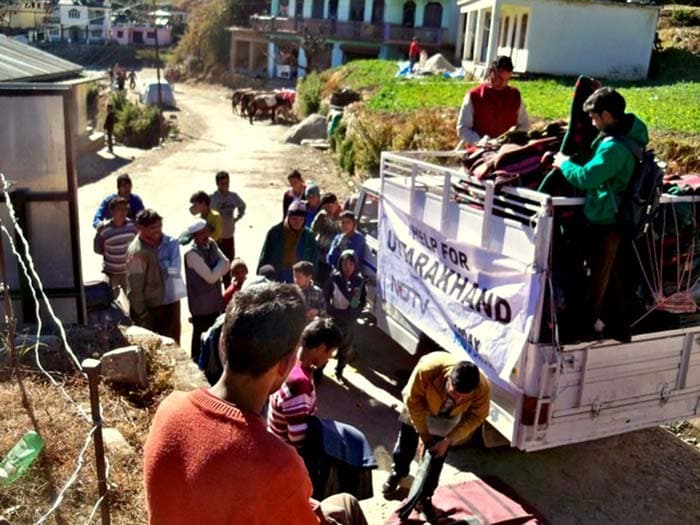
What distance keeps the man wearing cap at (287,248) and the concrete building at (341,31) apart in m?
39.6

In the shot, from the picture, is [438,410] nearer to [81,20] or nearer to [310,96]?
[310,96]

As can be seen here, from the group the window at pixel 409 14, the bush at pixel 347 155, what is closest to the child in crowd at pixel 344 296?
the bush at pixel 347 155

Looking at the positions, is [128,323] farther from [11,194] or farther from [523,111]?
[523,111]

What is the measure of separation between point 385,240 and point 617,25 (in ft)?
81.0

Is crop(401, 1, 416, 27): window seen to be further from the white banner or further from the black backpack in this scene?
the black backpack

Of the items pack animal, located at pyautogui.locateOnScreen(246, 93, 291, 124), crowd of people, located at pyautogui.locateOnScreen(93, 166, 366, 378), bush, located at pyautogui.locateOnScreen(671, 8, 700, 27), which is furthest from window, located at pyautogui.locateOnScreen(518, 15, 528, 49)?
crowd of people, located at pyautogui.locateOnScreen(93, 166, 366, 378)

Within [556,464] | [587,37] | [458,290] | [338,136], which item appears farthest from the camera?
[587,37]

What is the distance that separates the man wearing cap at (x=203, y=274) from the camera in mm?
6508

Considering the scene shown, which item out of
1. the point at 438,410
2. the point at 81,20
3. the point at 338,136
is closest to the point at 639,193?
the point at 438,410

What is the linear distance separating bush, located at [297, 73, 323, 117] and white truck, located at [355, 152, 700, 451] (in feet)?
77.7

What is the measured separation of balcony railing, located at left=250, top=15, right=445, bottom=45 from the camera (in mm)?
45062

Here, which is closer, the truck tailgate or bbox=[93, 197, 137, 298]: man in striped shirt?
the truck tailgate

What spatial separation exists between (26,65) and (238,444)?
9524 millimetres

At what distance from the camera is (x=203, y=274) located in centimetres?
651
